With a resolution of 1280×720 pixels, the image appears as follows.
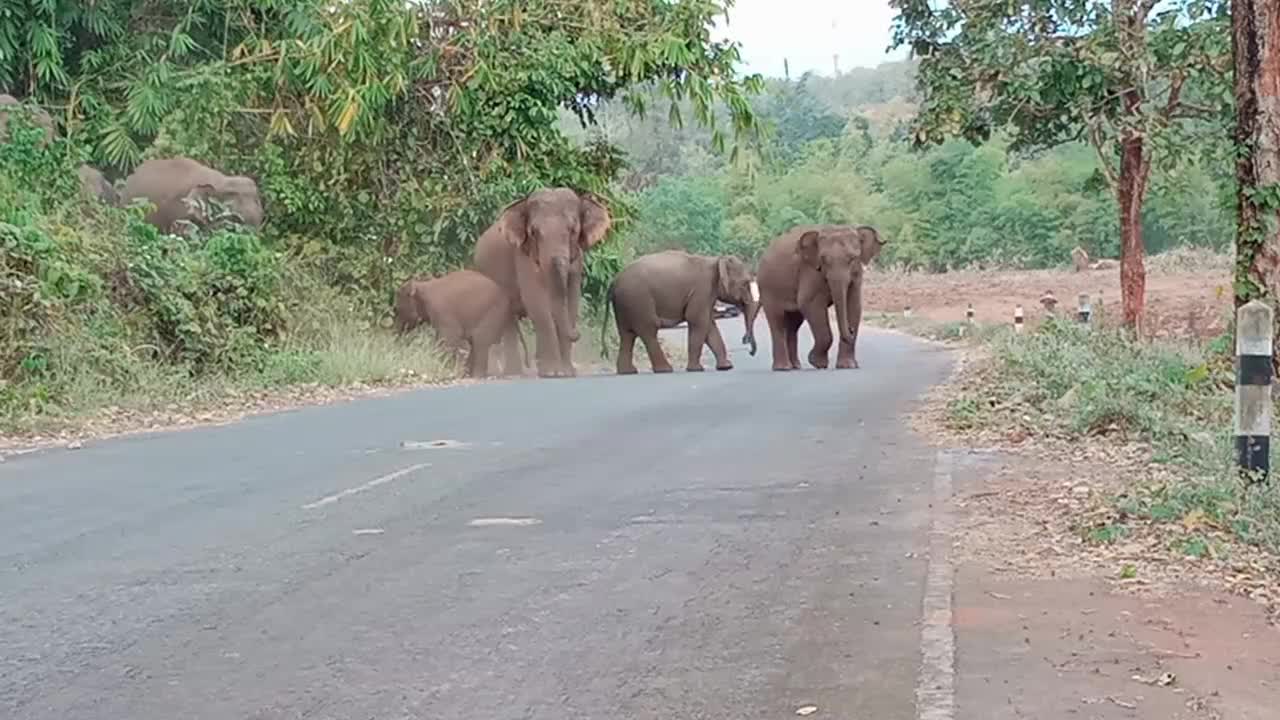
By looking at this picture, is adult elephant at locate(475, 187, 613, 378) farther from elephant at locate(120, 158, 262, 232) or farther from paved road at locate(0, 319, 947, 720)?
paved road at locate(0, 319, 947, 720)

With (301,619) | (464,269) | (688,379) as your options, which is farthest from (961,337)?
(301,619)

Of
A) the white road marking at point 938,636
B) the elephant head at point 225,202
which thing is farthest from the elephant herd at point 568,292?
the white road marking at point 938,636

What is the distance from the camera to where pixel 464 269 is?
2578 cm

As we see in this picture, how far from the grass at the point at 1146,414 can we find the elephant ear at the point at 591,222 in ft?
21.5

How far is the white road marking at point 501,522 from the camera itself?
8.27 meters

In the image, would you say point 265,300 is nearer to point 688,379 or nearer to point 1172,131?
point 688,379

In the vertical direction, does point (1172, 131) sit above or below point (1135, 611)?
above

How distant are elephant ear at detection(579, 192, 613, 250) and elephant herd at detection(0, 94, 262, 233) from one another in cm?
454

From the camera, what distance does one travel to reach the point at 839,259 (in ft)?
80.6

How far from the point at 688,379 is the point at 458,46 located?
685 cm

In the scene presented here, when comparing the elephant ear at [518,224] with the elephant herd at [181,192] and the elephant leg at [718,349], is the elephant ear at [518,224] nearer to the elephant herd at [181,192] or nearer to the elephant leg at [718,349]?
the elephant herd at [181,192]

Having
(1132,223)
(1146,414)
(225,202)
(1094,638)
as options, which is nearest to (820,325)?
(1132,223)

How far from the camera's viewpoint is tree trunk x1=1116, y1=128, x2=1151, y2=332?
73.2ft

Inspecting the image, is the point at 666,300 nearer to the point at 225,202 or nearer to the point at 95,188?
the point at 225,202
